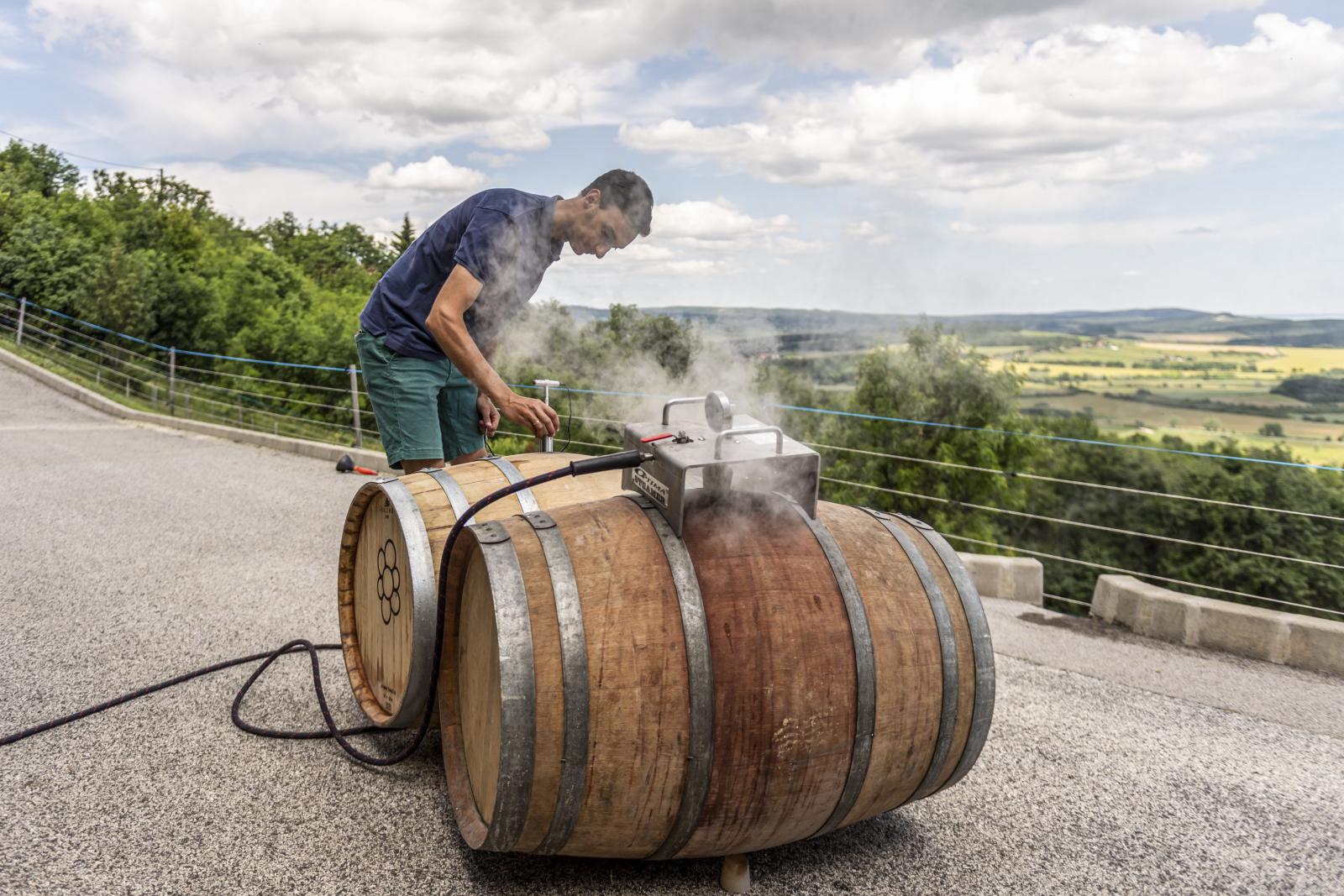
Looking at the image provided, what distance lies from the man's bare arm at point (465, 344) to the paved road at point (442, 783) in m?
1.18

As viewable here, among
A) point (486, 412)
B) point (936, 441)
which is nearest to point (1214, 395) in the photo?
point (936, 441)

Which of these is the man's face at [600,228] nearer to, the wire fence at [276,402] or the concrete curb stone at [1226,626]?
the wire fence at [276,402]

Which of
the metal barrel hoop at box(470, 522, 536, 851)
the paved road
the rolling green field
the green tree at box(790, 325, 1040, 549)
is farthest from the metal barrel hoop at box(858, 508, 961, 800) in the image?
the rolling green field

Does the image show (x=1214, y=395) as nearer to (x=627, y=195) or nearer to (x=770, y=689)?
(x=627, y=195)

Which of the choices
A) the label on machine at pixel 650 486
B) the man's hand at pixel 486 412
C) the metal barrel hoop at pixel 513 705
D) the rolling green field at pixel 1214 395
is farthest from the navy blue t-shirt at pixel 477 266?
the rolling green field at pixel 1214 395

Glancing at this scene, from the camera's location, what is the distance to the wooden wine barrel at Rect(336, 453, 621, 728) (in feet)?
8.43

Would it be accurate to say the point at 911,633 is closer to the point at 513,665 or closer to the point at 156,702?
the point at 513,665

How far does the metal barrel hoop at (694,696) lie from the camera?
1950mm

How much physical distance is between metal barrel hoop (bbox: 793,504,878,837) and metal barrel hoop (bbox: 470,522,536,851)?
74 cm

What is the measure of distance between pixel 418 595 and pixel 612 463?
705 millimetres

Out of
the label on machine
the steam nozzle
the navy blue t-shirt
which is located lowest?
the label on machine

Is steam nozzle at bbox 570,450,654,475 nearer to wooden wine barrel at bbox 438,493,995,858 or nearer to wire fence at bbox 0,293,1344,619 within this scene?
wooden wine barrel at bbox 438,493,995,858

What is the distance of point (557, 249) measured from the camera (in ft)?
10.5

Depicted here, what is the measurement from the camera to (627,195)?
298 centimetres
